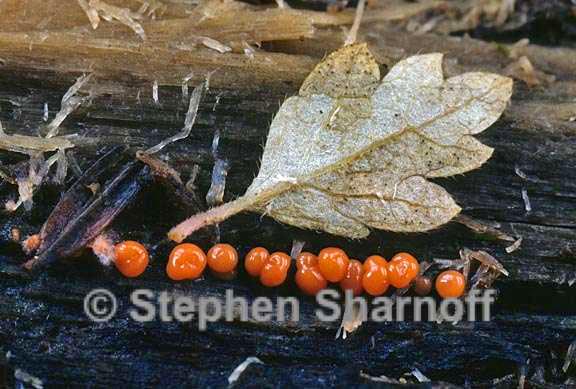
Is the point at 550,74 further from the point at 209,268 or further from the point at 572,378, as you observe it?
the point at 209,268

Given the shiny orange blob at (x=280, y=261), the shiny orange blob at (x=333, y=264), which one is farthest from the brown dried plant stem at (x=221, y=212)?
the shiny orange blob at (x=333, y=264)

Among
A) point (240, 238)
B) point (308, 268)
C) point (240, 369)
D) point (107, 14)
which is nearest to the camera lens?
point (240, 369)

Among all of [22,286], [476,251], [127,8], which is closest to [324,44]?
[127,8]

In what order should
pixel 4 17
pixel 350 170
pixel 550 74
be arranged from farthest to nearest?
pixel 550 74 → pixel 4 17 → pixel 350 170

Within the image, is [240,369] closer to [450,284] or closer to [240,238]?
[240,238]

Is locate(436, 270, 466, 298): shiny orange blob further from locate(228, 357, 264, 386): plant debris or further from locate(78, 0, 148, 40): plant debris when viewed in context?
locate(78, 0, 148, 40): plant debris

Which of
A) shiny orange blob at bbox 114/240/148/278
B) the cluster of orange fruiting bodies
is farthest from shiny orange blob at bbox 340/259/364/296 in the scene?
shiny orange blob at bbox 114/240/148/278

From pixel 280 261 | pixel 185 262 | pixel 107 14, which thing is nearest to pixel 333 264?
pixel 280 261
